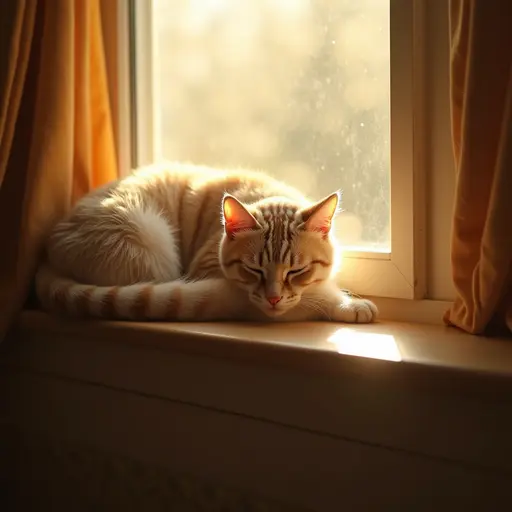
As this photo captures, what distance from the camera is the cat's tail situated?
1334 millimetres

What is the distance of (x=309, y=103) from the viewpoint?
154 cm

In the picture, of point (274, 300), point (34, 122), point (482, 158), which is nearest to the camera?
Answer: point (482, 158)

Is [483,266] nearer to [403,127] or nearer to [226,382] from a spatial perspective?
[403,127]

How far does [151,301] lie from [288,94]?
1.96 ft

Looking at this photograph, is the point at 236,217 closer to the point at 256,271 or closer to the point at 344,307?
the point at 256,271

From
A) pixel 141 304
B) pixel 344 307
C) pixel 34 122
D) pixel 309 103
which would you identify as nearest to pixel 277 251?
pixel 344 307

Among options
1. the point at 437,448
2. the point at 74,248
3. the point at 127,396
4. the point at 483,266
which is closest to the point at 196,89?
the point at 74,248

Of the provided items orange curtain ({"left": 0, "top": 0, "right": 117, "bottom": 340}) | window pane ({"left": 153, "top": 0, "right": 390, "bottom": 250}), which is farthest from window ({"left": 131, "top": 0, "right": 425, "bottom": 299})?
orange curtain ({"left": 0, "top": 0, "right": 117, "bottom": 340})

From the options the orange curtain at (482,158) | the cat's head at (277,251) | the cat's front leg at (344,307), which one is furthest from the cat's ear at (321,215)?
the orange curtain at (482,158)

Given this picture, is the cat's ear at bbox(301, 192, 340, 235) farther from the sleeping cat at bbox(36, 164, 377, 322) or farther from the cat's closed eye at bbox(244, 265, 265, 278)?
the cat's closed eye at bbox(244, 265, 265, 278)

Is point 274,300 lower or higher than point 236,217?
lower

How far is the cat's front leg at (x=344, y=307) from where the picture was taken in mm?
1324

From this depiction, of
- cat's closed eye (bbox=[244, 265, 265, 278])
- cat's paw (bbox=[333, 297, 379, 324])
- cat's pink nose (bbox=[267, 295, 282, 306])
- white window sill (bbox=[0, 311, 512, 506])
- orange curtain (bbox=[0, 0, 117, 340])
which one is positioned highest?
orange curtain (bbox=[0, 0, 117, 340])

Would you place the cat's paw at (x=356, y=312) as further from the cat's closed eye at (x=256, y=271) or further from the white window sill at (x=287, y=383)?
the cat's closed eye at (x=256, y=271)
